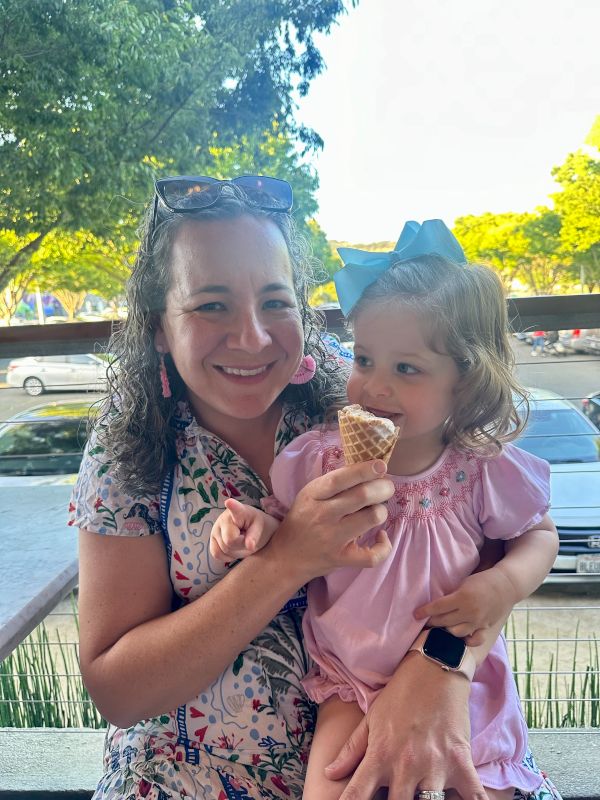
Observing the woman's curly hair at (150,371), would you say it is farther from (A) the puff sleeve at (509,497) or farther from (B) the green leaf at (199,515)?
(A) the puff sleeve at (509,497)

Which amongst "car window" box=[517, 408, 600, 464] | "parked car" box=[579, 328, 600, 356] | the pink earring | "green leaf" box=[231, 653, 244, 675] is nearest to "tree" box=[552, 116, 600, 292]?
"parked car" box=[579, 328, 600, 356]

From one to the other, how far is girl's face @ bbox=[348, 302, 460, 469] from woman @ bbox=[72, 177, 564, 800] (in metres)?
0.12

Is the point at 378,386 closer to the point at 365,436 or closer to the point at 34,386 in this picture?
the point at 365,436

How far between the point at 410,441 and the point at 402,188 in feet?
3.94

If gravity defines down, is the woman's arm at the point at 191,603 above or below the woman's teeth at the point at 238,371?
below

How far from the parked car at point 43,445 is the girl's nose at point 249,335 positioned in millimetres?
1041

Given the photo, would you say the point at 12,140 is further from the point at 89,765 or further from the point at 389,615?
the point at 389,615

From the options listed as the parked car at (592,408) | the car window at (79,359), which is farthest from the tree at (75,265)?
the parked car at (592,408)

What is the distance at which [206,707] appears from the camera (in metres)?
1.02

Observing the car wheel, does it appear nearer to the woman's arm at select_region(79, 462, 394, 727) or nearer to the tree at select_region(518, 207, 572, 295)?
the woman's arm at select_region(79, 462, 394, 727)

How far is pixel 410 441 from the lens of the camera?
41.6 inches

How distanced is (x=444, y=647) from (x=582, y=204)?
1991 mm

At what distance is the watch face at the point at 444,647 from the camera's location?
3.02ft

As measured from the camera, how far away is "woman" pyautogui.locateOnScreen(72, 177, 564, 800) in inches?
37.1
